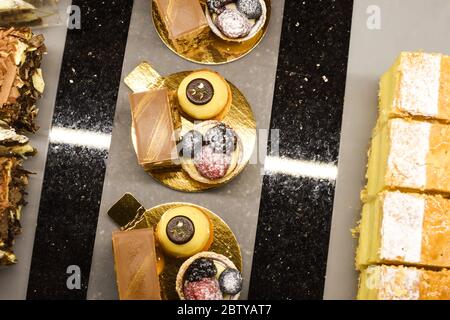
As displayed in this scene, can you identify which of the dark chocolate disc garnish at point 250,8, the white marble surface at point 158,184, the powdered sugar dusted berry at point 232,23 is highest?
the dark chocolate disc garnish at point 250,8

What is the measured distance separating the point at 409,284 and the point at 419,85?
44.1 inches

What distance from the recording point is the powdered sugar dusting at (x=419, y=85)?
3.83 metres

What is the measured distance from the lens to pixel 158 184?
4094mm

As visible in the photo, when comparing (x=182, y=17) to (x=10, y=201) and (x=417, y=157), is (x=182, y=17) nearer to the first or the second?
(x=10, y=201)

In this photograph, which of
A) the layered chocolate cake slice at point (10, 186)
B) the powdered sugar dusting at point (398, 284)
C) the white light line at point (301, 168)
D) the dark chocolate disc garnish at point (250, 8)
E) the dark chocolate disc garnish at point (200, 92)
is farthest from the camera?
the white light line at point (301, 168)

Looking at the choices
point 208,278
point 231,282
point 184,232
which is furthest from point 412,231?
point 184,232

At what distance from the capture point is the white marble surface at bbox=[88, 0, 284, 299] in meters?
4.05

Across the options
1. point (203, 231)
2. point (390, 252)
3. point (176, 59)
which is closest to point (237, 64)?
point (176, 59)

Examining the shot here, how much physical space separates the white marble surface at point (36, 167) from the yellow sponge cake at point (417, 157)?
6.74 ft

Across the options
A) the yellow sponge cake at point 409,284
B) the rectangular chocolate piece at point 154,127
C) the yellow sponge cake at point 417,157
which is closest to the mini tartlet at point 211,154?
the rectangular chocolate piece at point 154,127

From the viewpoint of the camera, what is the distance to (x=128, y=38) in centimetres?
428

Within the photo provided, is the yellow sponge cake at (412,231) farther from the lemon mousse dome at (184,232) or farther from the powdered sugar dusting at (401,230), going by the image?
the lemon mousse dome at (184,232)

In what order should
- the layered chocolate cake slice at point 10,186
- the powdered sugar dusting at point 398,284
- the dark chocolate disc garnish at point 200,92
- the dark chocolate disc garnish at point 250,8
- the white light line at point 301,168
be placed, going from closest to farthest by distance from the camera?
the powdered sugar dusting at point 398,284
the layered chocolate cake slice at point 10,186
the dark chocolate disc garnish at point 200,92
the dark chocolate disc garnish at point 250,8
the white light line at point 301,168

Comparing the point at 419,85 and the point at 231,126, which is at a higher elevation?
the point at 419,85
